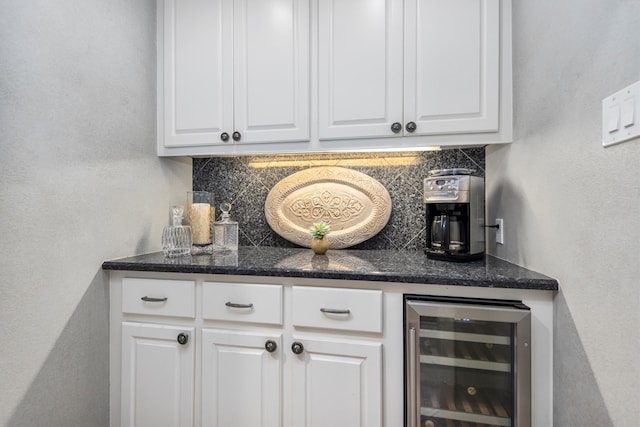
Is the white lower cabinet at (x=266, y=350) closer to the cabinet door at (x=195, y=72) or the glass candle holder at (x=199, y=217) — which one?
the glass candle holder at (x=199, y=217)

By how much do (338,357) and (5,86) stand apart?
1450mm

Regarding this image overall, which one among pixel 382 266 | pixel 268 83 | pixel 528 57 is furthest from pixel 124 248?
pixel 528 57

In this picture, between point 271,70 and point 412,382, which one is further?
point 271,70

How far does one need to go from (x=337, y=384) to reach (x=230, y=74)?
1.50 meters

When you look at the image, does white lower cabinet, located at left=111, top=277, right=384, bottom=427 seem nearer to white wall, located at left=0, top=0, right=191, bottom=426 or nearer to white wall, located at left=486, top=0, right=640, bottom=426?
white wall, located at left=0, top=0, right=191, bottom=426

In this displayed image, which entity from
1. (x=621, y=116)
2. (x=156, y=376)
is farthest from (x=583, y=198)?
(x=156, y=376)

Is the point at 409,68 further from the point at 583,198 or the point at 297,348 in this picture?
the point at 297,348

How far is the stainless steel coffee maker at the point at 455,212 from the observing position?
4.32ft

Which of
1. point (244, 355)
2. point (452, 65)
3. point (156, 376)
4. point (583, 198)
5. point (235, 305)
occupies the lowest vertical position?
point (156, 376)

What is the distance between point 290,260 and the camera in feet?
4.84

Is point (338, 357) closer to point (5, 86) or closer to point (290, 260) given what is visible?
point (290, 260)

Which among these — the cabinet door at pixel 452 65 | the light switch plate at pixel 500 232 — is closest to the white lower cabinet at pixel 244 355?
the light switch plate at pixel 500 232

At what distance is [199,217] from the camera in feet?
5.89

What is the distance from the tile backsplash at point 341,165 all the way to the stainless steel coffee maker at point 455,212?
1.26 ft
